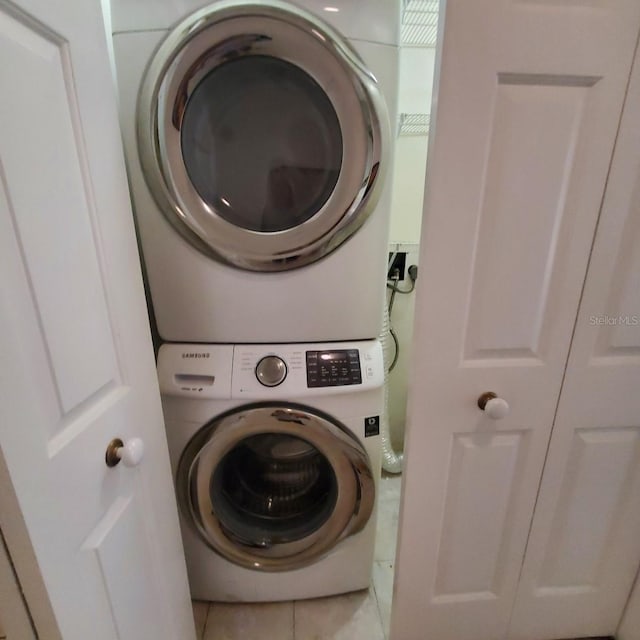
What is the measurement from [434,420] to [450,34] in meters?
0.76

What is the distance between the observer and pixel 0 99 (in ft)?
1.43

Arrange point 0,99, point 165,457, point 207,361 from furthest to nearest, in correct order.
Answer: point 207,361
point 165,457
point 0,99

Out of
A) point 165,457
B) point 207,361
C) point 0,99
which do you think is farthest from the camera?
point 207,361

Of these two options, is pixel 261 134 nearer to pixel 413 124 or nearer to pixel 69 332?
pixel 69 332

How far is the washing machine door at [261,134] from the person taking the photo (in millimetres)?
801

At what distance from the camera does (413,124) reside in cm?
149

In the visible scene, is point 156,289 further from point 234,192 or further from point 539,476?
point 539,476

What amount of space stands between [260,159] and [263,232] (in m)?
0.18

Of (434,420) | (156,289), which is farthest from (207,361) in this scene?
(434,420)

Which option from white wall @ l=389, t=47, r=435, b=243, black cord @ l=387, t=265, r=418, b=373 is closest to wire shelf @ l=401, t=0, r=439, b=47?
white wall @ l=389, t=47, r=435, b=243

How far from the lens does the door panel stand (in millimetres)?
737

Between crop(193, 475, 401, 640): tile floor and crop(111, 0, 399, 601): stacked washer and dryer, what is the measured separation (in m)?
0.21

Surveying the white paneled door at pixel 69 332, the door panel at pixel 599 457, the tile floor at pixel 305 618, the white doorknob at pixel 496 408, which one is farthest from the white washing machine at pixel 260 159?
the tile floor at pixel 305 618

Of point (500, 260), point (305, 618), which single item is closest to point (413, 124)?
point (500, 260)
